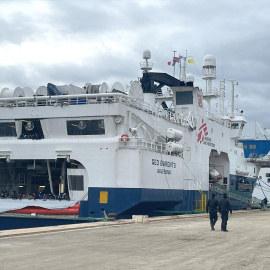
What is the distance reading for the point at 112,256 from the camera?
35.2ft

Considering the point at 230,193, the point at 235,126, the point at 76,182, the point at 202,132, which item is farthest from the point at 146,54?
the point at 230,193

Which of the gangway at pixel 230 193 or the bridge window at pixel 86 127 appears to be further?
the gangway at pixel 230 193

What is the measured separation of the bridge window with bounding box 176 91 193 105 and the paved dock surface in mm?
17328

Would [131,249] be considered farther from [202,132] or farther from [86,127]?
[202,132]

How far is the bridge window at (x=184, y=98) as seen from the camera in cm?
3378

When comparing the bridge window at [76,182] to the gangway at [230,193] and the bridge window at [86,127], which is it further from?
the gangway at [230,193]

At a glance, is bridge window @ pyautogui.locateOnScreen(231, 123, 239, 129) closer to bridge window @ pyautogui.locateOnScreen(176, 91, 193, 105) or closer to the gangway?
the gangway

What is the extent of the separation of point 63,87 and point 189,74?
51.0 ft

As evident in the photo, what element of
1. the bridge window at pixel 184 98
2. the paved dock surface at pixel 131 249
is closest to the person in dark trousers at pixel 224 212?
the paved dock surface at pixel 131 249

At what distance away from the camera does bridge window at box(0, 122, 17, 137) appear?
2583cm

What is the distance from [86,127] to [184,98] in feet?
36.8

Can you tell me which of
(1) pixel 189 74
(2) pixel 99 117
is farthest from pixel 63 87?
(1) pixel 189 74

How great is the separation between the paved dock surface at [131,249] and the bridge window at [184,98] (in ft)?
56.9

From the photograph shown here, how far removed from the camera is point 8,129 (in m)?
25.9
